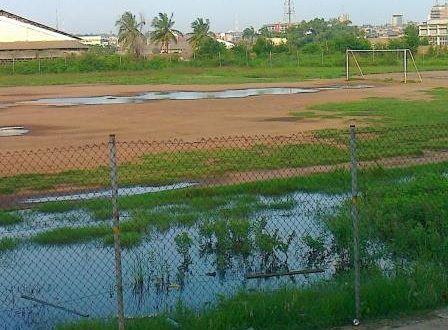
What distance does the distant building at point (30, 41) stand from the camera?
97.5 meters

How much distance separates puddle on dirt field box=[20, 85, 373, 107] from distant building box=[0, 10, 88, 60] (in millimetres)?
51893

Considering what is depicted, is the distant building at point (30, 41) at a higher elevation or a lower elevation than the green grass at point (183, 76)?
higher

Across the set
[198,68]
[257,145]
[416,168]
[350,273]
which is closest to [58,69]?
[198,68]

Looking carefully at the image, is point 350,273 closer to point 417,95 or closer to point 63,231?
point 63,231

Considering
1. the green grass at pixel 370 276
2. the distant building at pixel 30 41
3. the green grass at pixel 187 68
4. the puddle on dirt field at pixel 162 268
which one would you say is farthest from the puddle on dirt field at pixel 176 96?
the distant building at pixel 30 41

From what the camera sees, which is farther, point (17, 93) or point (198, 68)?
point (198, 68)

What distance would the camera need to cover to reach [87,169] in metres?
17.7

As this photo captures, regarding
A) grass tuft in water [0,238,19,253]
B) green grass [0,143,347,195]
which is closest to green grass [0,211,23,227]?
grass tuft in water [0,238,19,253]

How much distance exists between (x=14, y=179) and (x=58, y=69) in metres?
68.5

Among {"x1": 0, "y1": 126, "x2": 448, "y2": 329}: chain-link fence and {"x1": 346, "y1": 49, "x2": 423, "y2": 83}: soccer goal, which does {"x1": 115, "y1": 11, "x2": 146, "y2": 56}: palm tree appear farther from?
{"x1": 0, "y1": 126, "x2": 448, "y2": 329}: chain-link fence

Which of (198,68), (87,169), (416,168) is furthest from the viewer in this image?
(198,68)

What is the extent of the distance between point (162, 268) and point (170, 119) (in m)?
21.2

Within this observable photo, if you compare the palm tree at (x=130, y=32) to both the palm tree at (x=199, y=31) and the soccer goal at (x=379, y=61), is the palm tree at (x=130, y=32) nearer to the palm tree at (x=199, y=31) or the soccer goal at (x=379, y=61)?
the palm tree at (x=199, y=31)

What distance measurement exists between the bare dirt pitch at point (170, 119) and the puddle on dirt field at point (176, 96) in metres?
1.84
